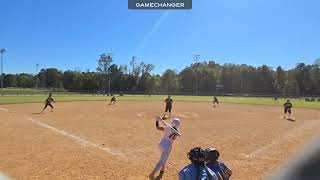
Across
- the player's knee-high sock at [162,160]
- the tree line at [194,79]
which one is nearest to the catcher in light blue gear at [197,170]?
the player's knee-high sock at [162,160]

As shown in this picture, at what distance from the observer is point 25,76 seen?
646 ft

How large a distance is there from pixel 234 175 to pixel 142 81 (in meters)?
146

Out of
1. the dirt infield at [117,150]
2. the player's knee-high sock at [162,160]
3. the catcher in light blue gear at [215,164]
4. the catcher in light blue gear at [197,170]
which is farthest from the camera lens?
the dirt infield at [117,150]

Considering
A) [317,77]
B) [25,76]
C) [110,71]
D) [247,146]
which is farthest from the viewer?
[25,76]

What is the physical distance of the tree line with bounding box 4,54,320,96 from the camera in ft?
483

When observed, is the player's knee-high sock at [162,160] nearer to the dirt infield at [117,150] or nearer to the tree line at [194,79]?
the dirt infield at [117,150]

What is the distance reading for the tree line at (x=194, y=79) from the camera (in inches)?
5797

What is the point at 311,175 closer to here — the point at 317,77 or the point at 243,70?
the point at 317,77

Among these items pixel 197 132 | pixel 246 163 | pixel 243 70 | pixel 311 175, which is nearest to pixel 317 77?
pixel 243 70

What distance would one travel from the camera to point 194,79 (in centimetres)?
16275

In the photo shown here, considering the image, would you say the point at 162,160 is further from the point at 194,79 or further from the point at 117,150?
the point at 194,79

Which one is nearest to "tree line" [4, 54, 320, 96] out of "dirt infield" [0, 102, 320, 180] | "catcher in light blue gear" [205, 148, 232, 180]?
"dirt infield" [0, 102, 320, 180]

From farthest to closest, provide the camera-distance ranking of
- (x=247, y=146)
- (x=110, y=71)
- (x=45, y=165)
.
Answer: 1. (x=110, y=71)
2. (x=247, y=146)
3. (x=45, y=165)

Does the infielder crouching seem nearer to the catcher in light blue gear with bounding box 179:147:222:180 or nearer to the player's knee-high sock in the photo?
the player's knee-high sock
